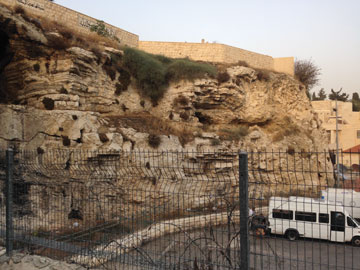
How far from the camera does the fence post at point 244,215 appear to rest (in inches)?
112

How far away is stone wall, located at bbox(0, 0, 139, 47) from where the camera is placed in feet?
45.3

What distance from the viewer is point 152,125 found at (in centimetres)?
1454

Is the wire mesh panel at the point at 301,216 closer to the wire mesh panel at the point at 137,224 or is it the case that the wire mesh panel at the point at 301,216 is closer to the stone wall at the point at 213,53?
the wire mesh panel at the point at 137,224

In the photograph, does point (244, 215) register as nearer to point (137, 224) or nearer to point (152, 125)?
point (137, 224)

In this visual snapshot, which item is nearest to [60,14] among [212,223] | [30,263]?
[30,263]

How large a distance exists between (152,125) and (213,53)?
998 cm

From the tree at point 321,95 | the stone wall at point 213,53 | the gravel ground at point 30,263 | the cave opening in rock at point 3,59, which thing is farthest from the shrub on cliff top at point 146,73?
the tree at point 321,95

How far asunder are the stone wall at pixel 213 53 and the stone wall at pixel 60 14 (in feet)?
12.9

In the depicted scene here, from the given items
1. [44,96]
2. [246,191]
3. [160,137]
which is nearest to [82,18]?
[44,96]

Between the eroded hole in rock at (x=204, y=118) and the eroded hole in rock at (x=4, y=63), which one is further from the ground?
the eroded hole in rock at (x=4, y=63)

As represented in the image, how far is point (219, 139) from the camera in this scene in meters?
16.3

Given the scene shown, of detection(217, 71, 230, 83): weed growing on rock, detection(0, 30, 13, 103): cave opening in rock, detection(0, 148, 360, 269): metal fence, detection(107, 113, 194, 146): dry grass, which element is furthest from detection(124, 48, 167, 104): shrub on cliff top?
detection(0, 148, 360, 269): metal fence

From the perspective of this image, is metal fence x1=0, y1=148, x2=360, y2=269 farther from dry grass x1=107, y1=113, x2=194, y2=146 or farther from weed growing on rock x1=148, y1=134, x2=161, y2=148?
dry grass x1=107, y1=113, x2=194, y2=146

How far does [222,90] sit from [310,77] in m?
12.1
